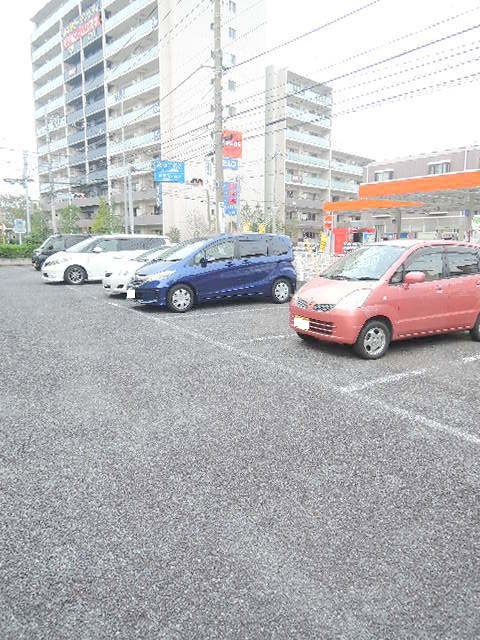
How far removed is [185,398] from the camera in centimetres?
448

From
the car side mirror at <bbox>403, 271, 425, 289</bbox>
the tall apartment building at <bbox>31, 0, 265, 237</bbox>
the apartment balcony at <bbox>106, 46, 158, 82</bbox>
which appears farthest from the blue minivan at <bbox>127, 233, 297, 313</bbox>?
the apartment balcony at <bbox>106, 46, 158, 82</bbox>

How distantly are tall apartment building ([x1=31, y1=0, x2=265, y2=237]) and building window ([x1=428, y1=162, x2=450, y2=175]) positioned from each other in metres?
19.5

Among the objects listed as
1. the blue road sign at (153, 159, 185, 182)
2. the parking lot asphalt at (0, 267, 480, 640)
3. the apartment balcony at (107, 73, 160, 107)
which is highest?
the apartment balcony at (107, 73, 160, 107)

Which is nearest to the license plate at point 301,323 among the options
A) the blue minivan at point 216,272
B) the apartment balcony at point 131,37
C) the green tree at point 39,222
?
the blue minivan at point 216,272

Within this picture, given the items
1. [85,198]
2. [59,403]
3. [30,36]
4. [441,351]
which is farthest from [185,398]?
[30,36]

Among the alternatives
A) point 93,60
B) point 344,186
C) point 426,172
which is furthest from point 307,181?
point 93,60

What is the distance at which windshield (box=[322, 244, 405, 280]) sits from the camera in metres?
6.18

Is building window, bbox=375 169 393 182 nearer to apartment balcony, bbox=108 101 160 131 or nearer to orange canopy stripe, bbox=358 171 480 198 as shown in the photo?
apartment balcony, bbox=108 101 160 131

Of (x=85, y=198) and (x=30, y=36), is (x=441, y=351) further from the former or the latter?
(x=30, y=36)

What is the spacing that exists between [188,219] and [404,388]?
42.1 metres

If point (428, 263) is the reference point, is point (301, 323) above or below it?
below

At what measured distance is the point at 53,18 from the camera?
53.5m

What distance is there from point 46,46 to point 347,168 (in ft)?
136

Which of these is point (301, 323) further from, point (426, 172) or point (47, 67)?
point (47, 67)
